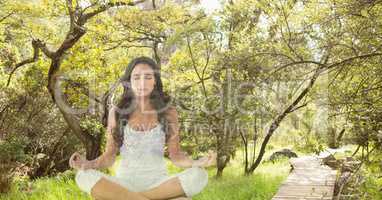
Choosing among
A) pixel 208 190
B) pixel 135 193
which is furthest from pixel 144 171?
pixel 208 190

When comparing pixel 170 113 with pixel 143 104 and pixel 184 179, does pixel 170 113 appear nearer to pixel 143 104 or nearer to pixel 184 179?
pixel 143 104

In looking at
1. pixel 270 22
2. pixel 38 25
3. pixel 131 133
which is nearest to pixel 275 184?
pixel 270 22

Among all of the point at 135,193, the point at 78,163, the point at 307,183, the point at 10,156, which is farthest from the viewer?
the point at 10,156

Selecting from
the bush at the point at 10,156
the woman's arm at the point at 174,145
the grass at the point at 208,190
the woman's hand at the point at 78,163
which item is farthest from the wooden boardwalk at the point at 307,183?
the bush at the point at 10,156

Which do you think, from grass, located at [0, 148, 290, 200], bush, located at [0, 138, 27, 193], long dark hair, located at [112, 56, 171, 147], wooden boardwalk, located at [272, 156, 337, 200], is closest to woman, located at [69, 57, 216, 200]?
long dark hair, located at [112, 56, 171, 147]

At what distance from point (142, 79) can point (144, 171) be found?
0.70m

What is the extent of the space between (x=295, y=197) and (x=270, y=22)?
112 inches

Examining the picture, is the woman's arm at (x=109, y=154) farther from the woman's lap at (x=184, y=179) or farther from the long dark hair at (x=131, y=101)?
the woman's lap at (x=184, y=179)

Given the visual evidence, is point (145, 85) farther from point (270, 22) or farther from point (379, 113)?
point (270, 22)

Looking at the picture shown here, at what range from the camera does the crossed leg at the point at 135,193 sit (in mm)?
3076

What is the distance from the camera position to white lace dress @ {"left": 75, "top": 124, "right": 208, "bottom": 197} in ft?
10.4

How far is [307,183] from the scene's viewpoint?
6.55m

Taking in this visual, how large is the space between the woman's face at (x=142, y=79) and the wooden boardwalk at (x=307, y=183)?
189 centimetres

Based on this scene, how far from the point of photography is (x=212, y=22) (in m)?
7.89
